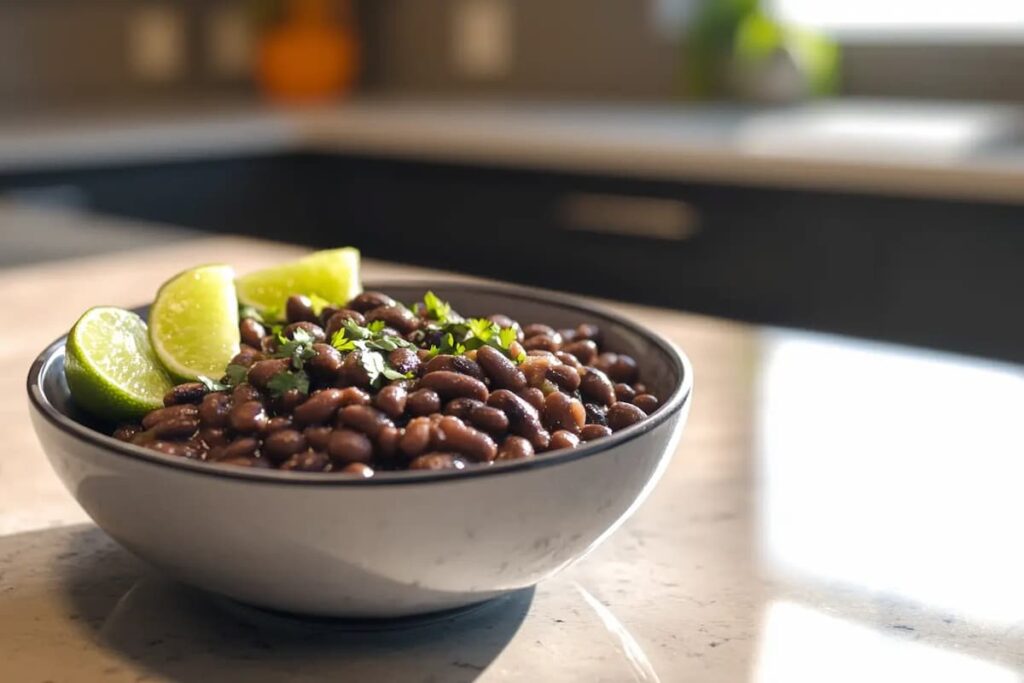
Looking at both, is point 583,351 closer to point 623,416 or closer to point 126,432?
point 623,416

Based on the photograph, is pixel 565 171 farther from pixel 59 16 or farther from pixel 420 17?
pixel 59 16

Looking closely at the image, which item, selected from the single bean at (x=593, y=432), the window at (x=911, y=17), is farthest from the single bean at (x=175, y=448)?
the window at (x=911, y=17)

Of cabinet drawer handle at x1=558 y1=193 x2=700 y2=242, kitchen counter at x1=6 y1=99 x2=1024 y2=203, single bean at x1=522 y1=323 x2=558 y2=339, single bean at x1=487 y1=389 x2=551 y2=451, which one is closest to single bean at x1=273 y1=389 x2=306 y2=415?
single bean at x1=487 y1=389 x2=551 y2=451

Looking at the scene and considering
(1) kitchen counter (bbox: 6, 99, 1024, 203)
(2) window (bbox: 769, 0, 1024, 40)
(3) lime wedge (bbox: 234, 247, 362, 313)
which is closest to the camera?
(3) lime wedge (bbox: 234, 247, 362, 313)

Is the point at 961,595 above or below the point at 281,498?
below

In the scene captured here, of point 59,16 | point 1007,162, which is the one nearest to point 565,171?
point 1007,162

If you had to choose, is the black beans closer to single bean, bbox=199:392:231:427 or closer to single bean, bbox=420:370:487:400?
single bean, bbox=420:370:487:400

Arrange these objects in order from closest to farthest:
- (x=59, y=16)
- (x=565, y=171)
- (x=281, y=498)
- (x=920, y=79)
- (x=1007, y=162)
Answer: (x=281, y=498), (x=1007, y=162), (x=565, y=171), (x=920, y=79), (x=59, y=16)
